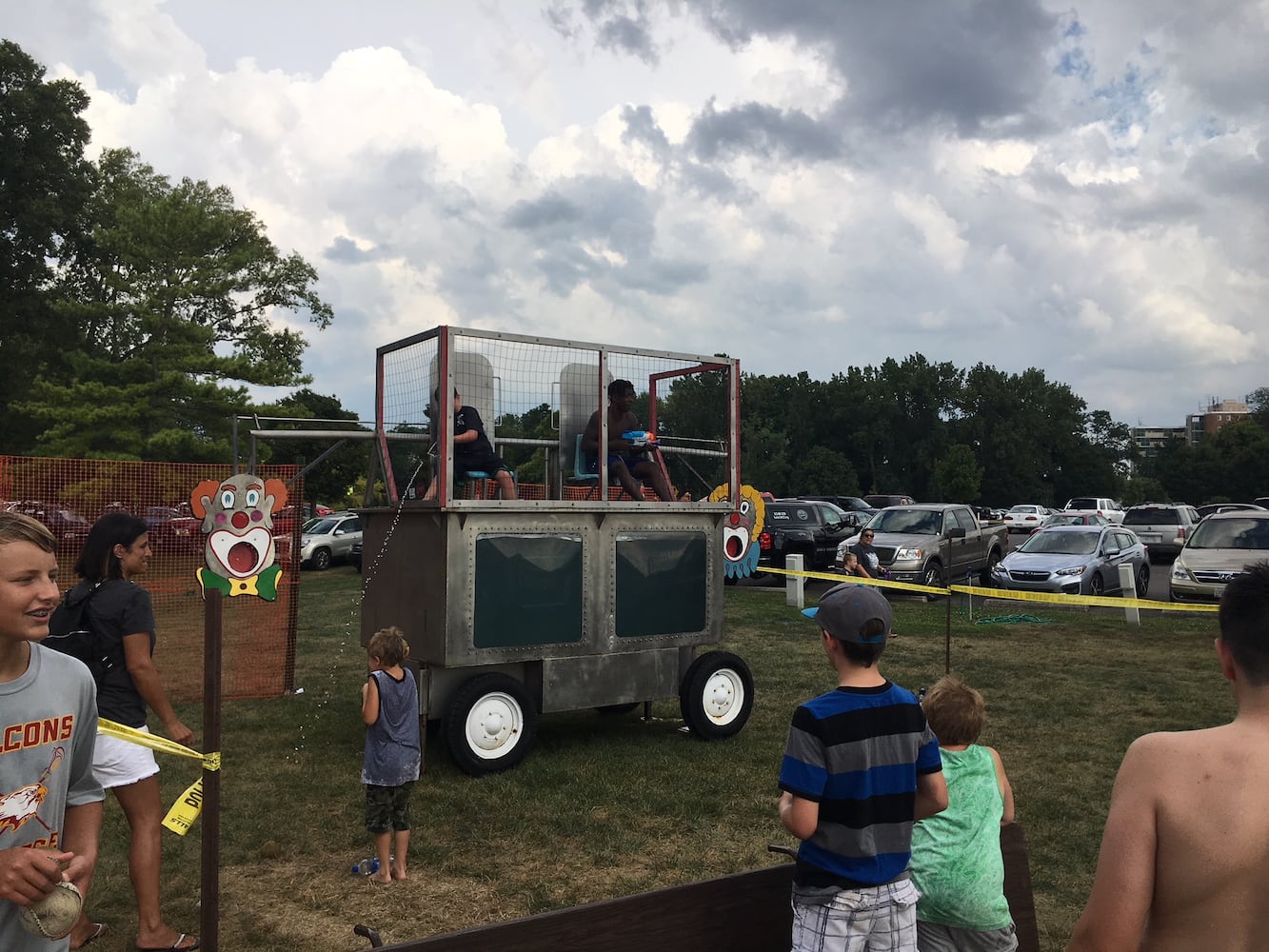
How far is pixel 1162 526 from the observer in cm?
2838

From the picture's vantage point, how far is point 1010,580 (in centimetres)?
1794

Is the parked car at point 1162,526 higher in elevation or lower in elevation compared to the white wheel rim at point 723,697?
higher

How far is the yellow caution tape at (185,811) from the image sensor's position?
3.98 metres

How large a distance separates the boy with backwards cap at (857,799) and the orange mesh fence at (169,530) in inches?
350

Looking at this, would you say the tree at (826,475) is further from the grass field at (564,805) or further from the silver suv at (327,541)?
the grass field at (564,805)

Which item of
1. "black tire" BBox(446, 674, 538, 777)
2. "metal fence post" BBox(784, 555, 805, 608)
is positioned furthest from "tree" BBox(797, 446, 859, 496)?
"black tire" BBox(446, 674, 538, 777)

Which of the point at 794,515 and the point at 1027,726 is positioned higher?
the point at 794,515

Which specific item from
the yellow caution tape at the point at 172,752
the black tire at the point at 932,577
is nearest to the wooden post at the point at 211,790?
the yellow caution tape at the point at 172,752

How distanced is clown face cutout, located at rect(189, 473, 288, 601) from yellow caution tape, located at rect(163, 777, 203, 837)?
6.05 ft

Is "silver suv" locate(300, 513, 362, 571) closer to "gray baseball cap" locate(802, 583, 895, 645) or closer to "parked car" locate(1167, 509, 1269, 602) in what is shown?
"parked car" locate(1167, 509, 1269, 602)

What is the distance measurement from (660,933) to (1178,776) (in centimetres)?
126

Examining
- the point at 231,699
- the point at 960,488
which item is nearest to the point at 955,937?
the point at 231,699

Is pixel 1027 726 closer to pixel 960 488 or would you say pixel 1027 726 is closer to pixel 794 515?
pixel 794 515

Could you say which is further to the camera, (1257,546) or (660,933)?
(1257,546)
